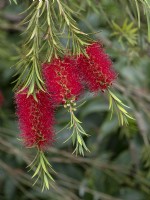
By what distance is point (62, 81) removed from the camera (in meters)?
0.85

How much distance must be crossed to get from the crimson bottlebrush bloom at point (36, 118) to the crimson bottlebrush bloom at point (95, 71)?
8 cm

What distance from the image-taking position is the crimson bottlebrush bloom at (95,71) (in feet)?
2.89

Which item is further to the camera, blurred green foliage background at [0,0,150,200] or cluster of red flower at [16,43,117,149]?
blurred green foliage background at [0,0,150,200]

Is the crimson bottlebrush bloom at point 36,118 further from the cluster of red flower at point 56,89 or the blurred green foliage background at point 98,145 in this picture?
the blurred green foliage background at point 98,145

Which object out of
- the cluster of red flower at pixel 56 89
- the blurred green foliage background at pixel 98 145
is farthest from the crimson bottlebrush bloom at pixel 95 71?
the blurred green foliage background at pixel 98 145

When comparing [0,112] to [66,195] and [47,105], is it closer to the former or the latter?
[66,195]

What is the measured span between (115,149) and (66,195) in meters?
0.73

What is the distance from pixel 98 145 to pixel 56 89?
1518mm

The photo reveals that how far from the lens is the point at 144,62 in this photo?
244cm

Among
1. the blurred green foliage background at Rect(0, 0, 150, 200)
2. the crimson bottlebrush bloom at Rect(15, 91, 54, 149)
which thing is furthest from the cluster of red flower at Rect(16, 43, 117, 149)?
the blurred green foliage background at Rect(0, 0, 150, 200)

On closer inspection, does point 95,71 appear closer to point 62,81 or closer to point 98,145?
point 62,81

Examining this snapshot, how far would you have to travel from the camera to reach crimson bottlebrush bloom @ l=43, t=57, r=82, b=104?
2.79 feet

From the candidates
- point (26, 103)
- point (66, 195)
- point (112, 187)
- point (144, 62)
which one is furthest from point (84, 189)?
point (26, 103)

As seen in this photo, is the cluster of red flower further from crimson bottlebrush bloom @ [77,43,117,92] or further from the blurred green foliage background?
the blurred green foliage background
